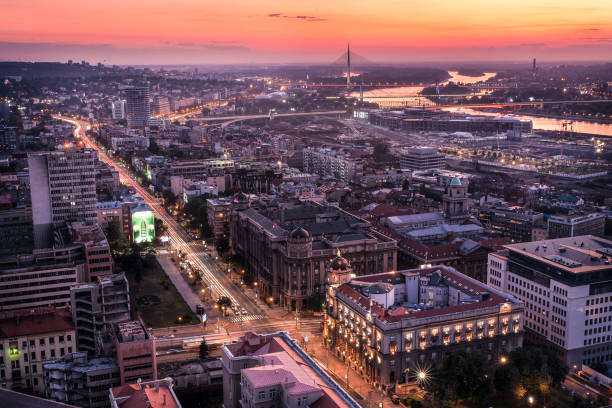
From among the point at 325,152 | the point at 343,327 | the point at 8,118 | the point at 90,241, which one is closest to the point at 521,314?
the point at 343,327

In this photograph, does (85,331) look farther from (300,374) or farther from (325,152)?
(325,152)

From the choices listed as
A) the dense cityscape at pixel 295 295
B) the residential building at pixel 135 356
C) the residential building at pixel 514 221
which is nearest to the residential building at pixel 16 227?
the dense cityscape at pixel 295 295

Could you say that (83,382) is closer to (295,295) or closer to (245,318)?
(245,318)

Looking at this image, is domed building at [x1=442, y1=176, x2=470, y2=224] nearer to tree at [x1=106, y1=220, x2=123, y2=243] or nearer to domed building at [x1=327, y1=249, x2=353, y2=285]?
domed building at [x1=327, y1=249, x2=353, y2=285]

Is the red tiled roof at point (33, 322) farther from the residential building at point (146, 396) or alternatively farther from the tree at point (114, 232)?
the tree at point (114, 232)

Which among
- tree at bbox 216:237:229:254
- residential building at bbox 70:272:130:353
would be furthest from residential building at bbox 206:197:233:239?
residential building at bbox 70:272:130:353

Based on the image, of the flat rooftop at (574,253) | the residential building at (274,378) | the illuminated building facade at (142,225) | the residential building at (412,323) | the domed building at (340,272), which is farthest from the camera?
the illuminated building facade at (142,225)

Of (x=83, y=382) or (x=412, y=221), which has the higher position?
(x=412, y=221)

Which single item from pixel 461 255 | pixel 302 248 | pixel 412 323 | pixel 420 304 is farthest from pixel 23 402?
pixel 461 255
